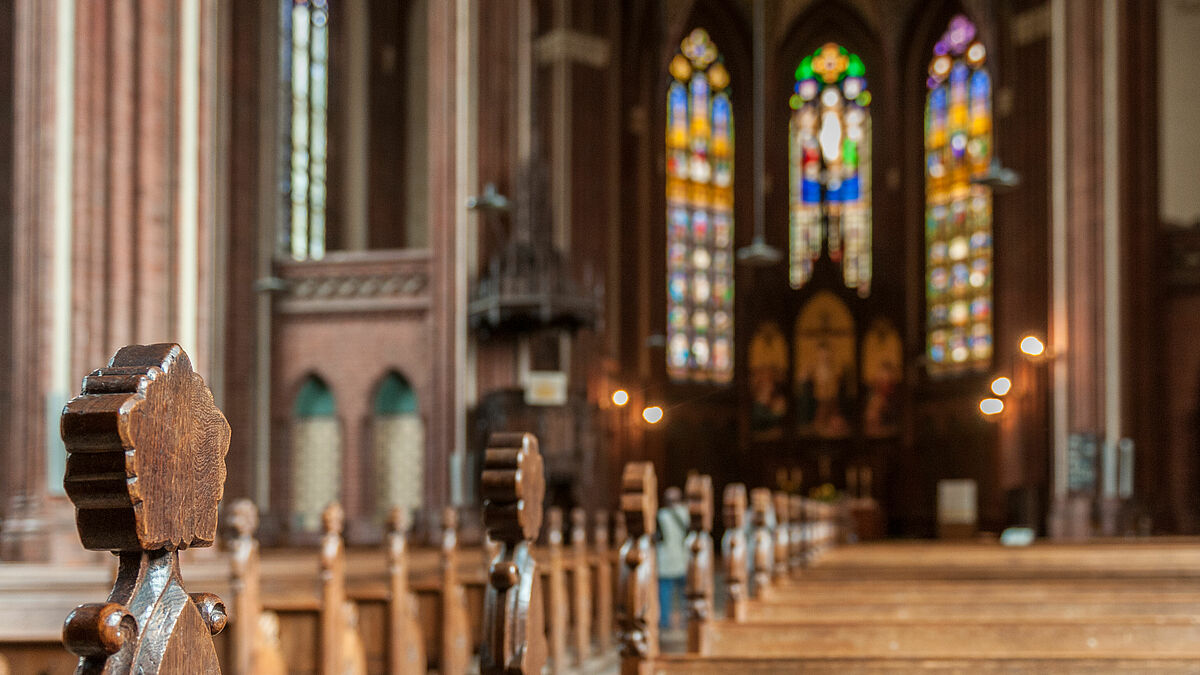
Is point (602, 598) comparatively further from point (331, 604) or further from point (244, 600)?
point (244, 600)

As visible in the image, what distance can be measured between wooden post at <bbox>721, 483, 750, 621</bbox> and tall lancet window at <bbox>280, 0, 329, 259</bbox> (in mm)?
12646

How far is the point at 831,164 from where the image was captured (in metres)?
26.3

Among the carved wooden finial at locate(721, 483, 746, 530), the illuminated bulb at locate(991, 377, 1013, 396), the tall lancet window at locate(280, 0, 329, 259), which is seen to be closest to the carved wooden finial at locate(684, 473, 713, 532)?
the carved wooden finial at locate(721, 483, 746, 530)

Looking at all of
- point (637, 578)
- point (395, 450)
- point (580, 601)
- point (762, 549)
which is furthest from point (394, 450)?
point (637, 578)

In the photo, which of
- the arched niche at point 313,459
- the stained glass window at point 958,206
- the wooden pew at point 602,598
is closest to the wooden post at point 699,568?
the wooden pew at point 602,598

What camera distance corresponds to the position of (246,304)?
1530 cm

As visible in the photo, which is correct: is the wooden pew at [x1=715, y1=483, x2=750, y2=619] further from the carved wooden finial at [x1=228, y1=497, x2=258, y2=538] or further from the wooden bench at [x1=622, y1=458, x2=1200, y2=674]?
the carved wooden finial at [x1=228, y1=497, x2=258, y2=538]

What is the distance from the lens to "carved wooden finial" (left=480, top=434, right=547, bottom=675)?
196 centimetres

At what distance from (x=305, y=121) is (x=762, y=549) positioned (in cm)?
1318

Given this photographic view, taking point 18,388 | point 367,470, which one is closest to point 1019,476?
point 367,470

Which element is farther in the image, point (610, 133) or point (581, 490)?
point (610, 133)

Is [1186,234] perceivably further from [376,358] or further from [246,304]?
[246,304]

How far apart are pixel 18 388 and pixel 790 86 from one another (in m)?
20.4

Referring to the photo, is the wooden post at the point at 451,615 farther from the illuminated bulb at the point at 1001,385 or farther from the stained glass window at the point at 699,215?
the stained glass window at the point at 699,215
